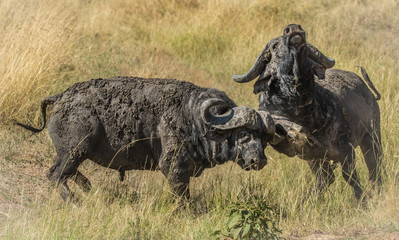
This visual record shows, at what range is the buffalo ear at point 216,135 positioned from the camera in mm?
5598

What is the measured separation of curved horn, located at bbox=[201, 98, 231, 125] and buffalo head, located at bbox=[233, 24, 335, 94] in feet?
2.13

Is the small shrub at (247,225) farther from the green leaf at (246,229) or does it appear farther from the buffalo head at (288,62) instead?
the buffalo head at (288,62)

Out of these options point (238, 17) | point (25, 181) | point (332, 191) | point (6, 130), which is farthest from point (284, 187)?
point (238, 17)

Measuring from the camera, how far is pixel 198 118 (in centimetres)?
573

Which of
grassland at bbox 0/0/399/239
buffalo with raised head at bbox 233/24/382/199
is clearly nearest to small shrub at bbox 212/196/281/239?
grassland at bbox 0/0/399/239

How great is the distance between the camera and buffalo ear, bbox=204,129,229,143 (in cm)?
560

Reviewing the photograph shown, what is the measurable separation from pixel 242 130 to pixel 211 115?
0.32 m

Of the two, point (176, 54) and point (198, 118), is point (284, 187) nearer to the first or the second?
point (198, 118)

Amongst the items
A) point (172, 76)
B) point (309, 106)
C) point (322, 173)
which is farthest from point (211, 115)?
point (172, 76)

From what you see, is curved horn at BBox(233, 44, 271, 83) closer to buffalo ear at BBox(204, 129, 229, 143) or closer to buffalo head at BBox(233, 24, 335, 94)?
buffalo head at BBox(233, 24, 335, 94)

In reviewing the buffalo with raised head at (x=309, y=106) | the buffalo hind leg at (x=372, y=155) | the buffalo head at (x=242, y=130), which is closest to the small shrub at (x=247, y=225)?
the buffalo head at (x=242, y=130)

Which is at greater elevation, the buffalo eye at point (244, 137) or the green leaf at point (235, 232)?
the buffalo eye at point (244, 137)

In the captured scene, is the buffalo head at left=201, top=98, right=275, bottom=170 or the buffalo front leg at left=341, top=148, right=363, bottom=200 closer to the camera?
the buffalo head at left=201, top=98, right=275, bottom=170

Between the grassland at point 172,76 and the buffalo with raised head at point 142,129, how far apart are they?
31cm
